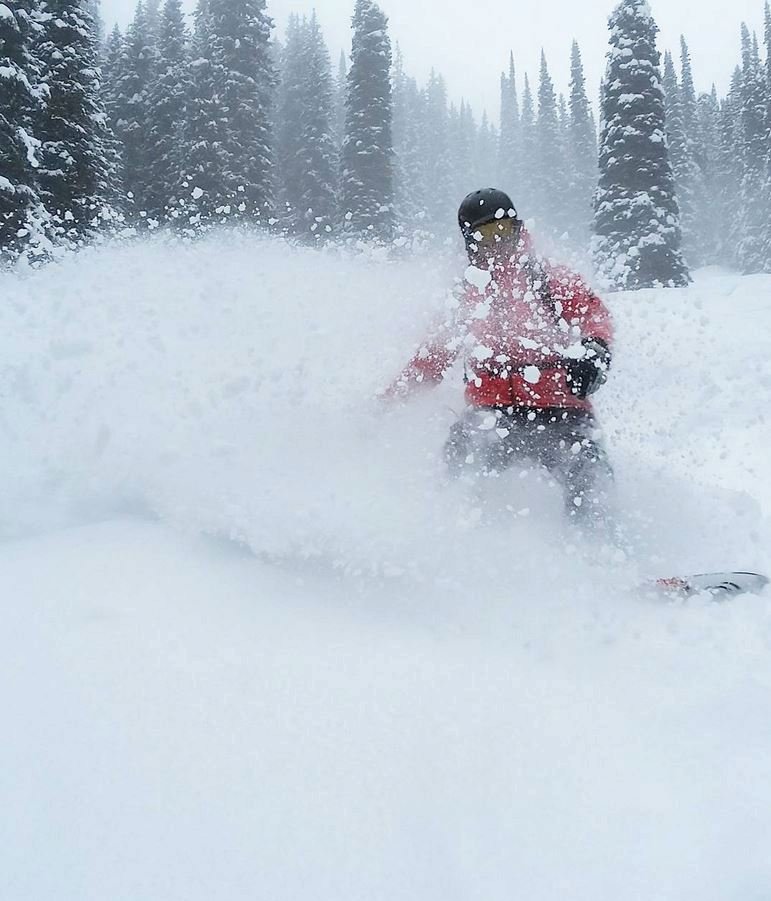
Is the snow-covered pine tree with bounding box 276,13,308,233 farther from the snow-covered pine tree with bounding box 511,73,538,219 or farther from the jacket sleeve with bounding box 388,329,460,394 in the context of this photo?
the jacket sleeve with bounding box 388,329,460,394

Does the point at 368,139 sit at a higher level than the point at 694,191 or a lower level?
lower

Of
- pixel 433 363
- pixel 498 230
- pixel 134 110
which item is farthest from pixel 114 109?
pixel 498 230

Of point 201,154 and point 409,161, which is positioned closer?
point 201,154

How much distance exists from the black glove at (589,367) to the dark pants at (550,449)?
19 centimetres

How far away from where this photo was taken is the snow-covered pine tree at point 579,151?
4547 cm

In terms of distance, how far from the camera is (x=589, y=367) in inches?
155

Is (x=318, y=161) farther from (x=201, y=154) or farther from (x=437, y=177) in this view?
(x=437, y=177)

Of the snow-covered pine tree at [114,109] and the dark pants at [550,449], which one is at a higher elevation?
the snow-covered pine tree at [114,109]

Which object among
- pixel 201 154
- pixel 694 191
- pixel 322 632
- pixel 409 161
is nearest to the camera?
pixel 322 632

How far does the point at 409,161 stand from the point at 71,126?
27621mm

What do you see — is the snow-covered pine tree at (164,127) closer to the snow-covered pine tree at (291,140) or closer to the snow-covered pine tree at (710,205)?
the snow-covered pine tree at (291,140)

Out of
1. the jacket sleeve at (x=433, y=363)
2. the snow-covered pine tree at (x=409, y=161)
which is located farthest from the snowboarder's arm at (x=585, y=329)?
the snow-covered pine tree at (x=409, y=161)

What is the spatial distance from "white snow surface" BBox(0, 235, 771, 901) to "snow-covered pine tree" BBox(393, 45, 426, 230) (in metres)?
32.8

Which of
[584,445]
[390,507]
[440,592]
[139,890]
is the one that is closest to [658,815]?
[139,890]
